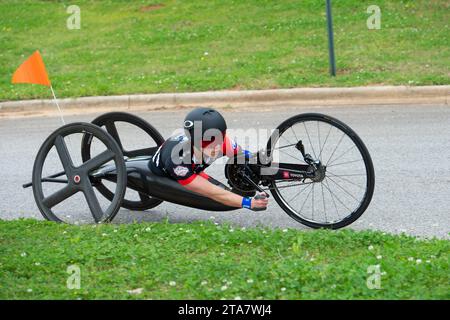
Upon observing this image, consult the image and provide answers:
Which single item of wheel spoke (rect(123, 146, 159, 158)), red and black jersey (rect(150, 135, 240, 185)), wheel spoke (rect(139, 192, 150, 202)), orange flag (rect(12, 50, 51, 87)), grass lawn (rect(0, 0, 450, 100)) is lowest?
wheel spoke (rect(139, 192, 150, 202))

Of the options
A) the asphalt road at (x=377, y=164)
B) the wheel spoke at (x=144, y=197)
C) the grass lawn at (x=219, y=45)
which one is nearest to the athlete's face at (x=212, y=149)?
the asphalt road at (x=377, y=164)

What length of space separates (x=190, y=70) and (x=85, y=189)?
6155 millimetres

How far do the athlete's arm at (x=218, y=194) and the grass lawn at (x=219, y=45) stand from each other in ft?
Result: 17.0

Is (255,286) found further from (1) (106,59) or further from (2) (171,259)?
(1) (106,59)

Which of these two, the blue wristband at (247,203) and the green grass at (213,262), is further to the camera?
the blue wristband at (247,203)

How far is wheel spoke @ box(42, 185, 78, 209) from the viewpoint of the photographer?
21.9 ft

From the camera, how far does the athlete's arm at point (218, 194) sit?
639cm

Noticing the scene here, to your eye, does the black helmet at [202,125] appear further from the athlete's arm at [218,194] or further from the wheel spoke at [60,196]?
A: the wheel spoke at [60,196]

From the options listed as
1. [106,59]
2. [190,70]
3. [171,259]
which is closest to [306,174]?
[171,259]

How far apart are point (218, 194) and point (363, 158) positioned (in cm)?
111

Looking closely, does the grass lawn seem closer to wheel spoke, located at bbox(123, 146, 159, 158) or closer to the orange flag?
the orange flag

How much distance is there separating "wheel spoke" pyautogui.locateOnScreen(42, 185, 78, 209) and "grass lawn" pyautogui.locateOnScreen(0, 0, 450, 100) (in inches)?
202

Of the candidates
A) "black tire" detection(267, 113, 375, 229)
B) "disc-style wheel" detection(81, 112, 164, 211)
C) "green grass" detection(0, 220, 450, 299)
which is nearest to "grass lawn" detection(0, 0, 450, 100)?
"disc-style wheel" detection(81, 112, 164, 211)

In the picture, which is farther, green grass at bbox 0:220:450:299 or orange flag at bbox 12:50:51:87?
orange flag at bbox 12:50:51:87
